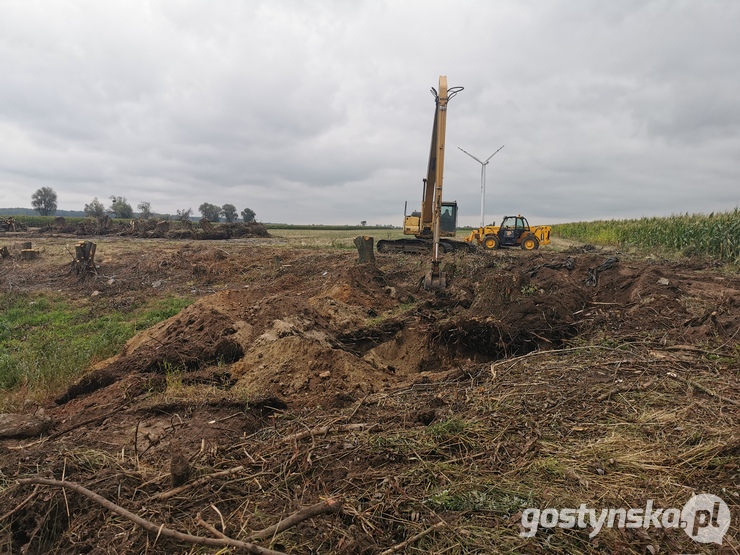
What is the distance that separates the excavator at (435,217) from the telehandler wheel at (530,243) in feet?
13.4

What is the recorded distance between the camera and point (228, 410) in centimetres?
388

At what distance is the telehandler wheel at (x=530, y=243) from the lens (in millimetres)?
22906

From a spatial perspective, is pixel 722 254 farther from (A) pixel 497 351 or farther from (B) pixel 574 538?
(B) pixel 574 538

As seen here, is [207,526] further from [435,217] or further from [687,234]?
[687,234]

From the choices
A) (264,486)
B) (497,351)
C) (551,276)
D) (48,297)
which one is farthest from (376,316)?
(48,297)

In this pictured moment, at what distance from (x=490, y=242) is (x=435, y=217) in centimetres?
1414

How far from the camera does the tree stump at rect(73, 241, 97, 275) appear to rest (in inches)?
543

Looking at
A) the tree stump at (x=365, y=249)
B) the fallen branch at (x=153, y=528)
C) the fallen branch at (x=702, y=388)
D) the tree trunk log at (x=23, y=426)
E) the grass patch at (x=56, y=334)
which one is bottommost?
the grass patch at (x=56, y=334)

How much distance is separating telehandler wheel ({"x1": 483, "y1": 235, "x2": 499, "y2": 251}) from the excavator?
8.56ft

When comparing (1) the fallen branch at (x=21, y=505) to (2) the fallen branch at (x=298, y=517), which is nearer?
(2) the fallen branch at (x=298, y=517)

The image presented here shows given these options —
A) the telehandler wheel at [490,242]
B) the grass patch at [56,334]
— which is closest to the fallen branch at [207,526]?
the grass patch at [56,334]

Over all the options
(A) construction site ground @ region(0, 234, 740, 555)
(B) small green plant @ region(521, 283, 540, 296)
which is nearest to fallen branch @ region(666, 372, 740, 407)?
(A) construction site ground @ region(0, 234, 740, 555)

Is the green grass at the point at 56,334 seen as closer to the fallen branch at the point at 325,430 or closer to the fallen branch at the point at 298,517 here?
Answer: the fallen branch at the point at 325,430

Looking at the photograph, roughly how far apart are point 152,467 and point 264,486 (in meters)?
0.93
